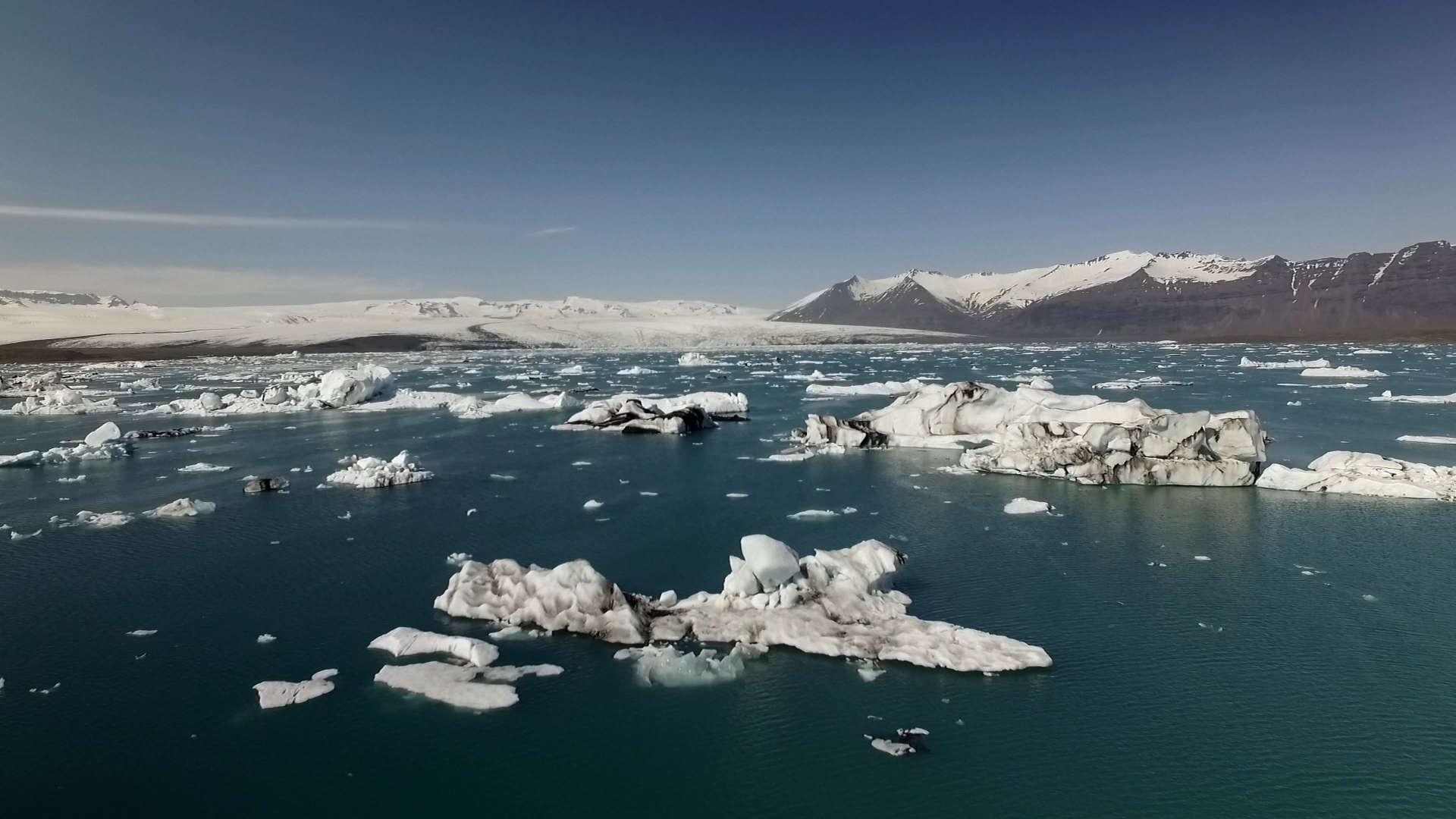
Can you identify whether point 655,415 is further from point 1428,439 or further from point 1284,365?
point 1284,365

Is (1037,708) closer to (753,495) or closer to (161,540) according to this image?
(753,495)

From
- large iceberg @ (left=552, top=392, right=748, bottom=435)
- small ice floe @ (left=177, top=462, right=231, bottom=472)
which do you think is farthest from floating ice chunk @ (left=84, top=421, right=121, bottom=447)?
large iceberg @ (left=552, top=392, right=748, bottom=435)

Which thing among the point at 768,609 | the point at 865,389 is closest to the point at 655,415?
the point at 865,389

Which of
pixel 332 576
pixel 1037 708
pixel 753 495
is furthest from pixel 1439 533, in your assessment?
pixel 332 576

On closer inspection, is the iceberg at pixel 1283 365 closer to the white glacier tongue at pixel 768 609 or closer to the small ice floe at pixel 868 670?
the white glacier tongue at pixel 768 609

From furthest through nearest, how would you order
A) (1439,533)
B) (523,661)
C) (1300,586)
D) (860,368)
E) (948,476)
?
1. (860,368)
2. (948,476)
3. (1439,533)
4. (1300,586)
5. (523,661)

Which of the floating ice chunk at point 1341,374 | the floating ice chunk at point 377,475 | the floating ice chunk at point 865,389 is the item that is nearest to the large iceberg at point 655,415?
the floating ice chunk at point 377,475

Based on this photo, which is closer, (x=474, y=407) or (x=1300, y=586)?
(x=1300, y=586)
